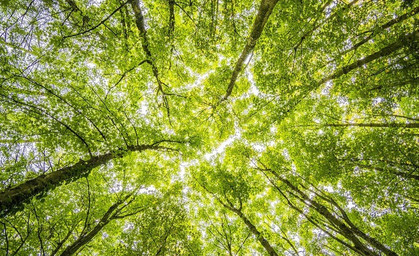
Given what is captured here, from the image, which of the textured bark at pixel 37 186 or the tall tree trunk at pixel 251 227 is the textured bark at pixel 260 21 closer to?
the textured bark at pixel 37 186

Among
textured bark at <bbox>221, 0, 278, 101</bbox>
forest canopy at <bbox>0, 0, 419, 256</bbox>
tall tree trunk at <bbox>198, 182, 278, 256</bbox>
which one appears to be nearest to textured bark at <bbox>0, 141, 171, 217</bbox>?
forest canopy at <bbox>0, 0, 419, 256</bbox>

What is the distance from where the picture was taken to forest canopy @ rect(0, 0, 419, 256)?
15.4 feet

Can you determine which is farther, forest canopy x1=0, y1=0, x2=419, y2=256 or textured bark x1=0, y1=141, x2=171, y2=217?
forest canopy x1=0, y1=0, x2=419, y2=256

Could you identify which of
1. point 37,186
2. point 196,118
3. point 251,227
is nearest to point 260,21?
point 196,118

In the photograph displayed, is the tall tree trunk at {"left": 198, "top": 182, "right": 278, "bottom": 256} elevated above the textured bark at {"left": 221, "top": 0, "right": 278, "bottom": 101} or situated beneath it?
situated beneath

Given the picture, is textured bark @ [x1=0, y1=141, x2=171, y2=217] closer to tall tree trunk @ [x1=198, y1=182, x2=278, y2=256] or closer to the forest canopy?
the forest canopy

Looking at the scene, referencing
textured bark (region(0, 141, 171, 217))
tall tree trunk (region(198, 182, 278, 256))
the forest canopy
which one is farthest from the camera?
tall tree trunk (region(198, 182, 278, 256))

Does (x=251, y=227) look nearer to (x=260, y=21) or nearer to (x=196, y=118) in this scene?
(x=196, y=118)

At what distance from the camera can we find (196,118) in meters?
9.79

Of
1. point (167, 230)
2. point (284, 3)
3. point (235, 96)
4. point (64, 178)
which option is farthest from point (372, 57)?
point (64, 178)

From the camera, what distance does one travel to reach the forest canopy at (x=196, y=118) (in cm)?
468

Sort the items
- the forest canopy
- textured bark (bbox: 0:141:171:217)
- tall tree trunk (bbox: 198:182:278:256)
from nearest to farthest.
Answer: textured bark (bbox: 0:141:171:217), the forest canopy, tall tree trunk (bbox: 198:182:278:256)

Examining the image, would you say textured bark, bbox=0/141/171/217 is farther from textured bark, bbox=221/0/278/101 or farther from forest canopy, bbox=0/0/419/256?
textured bark, bbox=221/0/278/101

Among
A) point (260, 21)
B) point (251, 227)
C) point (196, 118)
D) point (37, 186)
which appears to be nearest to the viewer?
point (37, 186)
